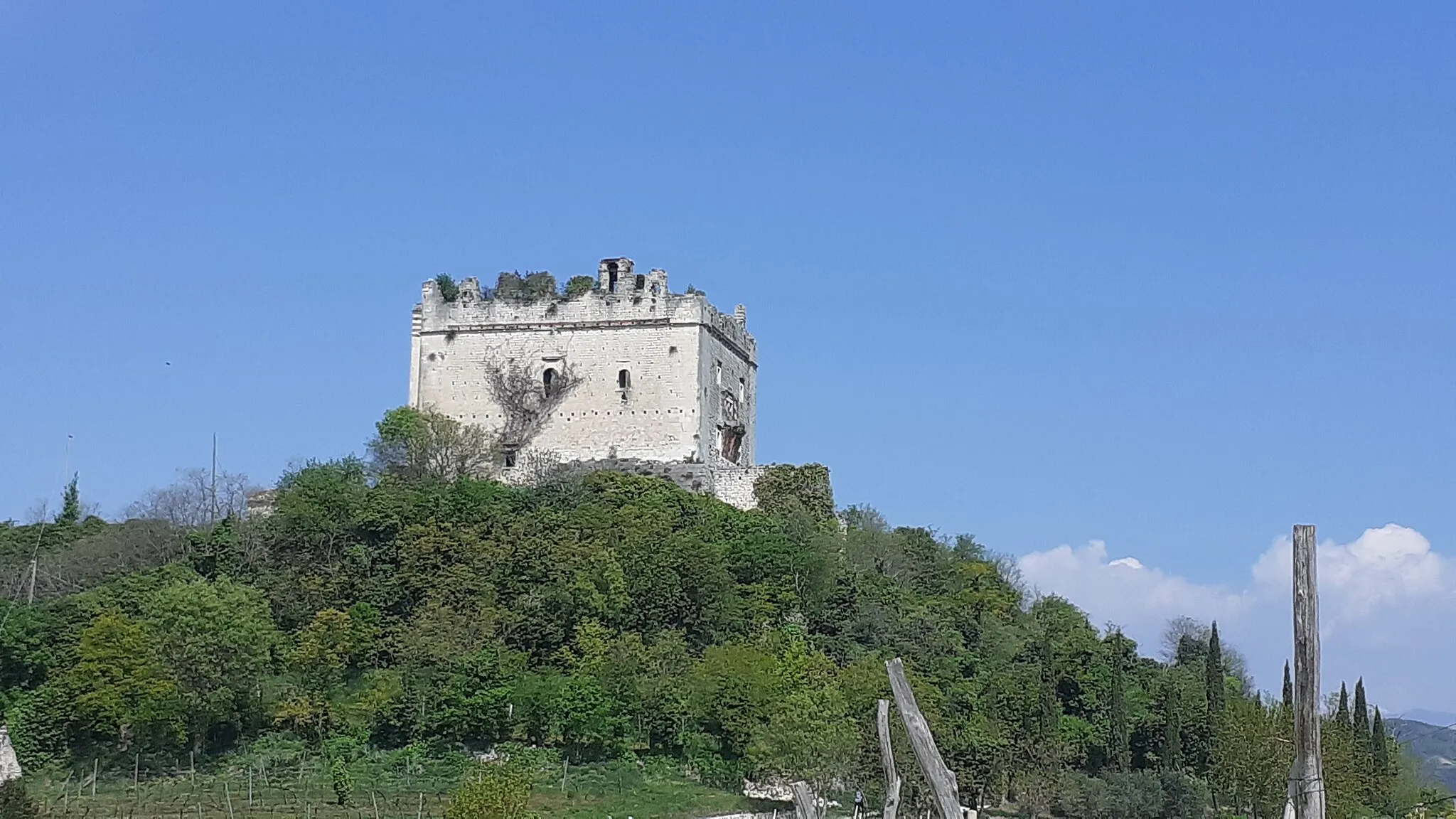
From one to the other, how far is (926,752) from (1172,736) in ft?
99.1

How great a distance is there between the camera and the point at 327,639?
4225 cm

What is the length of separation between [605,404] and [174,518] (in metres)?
12.8

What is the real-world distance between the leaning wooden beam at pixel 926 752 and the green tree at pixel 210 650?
89.9 ft

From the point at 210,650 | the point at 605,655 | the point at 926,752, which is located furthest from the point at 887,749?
the point at 210,650

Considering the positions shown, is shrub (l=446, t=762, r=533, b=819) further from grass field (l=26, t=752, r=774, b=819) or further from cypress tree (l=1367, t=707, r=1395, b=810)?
cypress tree (l=1367, t=707, r=1395, b=810)

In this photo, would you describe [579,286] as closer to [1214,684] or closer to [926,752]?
[1214,684]

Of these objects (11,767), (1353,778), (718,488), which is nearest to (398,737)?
(11,767)

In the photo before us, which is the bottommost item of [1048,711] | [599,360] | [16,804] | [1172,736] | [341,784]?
[16,804]

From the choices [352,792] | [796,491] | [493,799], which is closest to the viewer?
[493,799]

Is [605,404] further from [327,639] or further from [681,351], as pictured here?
[327,639]

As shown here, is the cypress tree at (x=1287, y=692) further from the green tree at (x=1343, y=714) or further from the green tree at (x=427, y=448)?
the green tree at (x=427, y=448)

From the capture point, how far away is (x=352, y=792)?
34.4 metres

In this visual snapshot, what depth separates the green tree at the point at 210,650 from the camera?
38875 mm

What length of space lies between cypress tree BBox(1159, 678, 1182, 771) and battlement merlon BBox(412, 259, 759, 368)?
1676 cm
